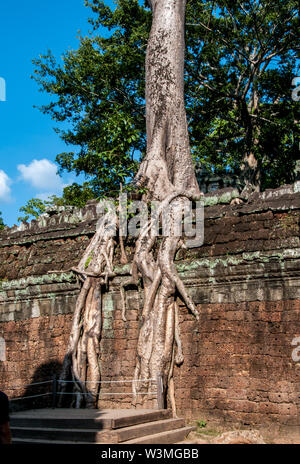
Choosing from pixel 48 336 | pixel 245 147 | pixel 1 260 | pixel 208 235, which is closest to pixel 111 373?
pixel 48 336

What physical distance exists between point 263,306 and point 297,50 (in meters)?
10.6

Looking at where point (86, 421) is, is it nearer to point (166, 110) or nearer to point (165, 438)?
point (165, 438)

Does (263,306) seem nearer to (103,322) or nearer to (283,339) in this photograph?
(283,339)

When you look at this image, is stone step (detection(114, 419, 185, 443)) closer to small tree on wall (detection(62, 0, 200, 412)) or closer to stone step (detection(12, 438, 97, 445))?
stone step (detection(12, 438, 97, 445))

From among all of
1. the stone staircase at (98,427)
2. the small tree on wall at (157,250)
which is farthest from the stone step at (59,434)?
the small tree on wall at (157,250)

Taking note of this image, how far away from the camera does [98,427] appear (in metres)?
6.23

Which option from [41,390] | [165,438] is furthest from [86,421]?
[41,390]

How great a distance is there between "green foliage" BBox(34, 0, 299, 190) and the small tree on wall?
12.1 feet

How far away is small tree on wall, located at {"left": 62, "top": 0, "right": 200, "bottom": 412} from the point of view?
783cm

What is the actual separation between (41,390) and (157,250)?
315 centimetres

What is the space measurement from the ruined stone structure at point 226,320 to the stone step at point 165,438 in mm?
466

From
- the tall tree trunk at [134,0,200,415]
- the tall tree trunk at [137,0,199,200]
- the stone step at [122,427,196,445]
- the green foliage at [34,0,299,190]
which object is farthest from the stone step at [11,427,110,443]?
the green foliage at [34,0,299,190]

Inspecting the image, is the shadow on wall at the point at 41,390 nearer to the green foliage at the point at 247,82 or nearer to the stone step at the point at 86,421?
the stone step at the point at 86,421

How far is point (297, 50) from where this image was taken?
15.4 metres
